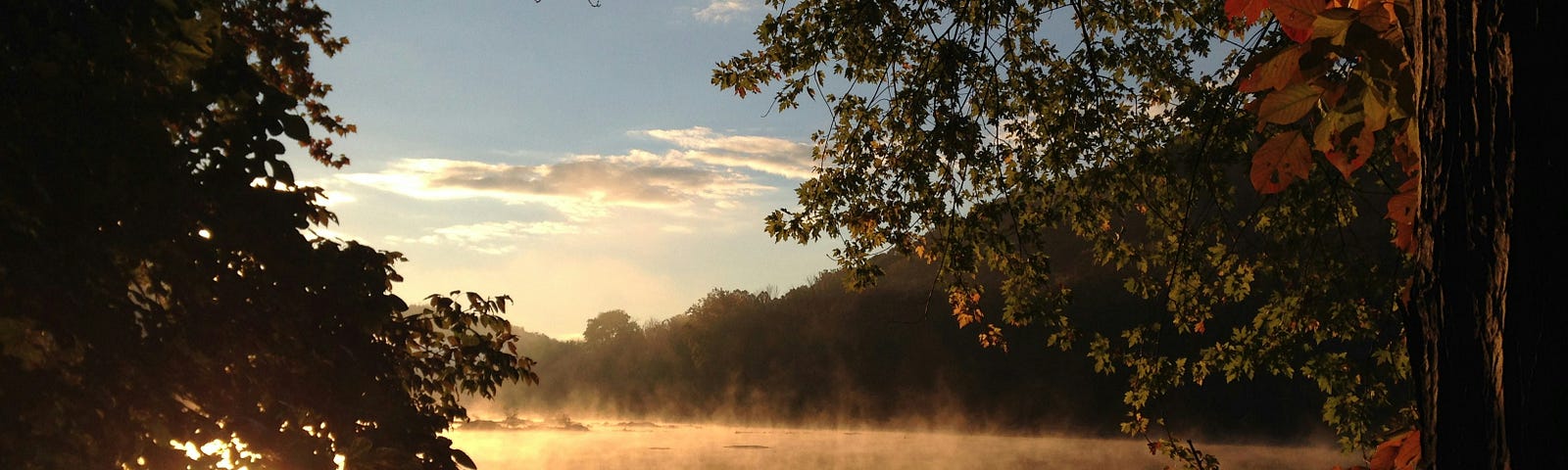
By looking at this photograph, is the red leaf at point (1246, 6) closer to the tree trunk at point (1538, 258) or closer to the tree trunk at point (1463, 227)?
the tree trunk at point (1463, 227)

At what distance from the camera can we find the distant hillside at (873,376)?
27.0 meters

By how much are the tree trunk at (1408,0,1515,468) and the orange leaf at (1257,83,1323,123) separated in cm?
26

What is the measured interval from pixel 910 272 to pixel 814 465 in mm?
20738

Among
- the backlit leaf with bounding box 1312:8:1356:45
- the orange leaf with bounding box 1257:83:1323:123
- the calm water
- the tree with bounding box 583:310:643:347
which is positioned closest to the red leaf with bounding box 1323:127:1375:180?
the orange leaf with bounding box 1257:83:1323:123

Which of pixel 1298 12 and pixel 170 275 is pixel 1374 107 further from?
pixel 170 275

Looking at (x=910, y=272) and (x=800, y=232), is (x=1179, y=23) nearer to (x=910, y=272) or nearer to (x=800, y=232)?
(x=800, y=232)

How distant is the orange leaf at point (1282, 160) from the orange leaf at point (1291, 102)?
0.20ft

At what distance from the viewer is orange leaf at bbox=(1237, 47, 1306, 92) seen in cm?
221

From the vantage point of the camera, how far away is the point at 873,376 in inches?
1160

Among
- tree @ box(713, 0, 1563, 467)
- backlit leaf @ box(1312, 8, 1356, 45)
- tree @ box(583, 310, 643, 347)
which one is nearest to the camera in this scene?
backlit leaf @ box(1312, 8, 1356, 45)

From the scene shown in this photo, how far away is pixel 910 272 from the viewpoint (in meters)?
39.3

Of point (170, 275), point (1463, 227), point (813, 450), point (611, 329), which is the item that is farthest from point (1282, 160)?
point (611, 329)

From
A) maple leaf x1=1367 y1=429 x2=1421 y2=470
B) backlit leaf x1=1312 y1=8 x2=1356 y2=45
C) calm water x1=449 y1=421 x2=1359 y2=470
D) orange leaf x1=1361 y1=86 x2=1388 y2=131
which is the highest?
backlit leaf x1=1312 y1=8 x2=1356 y2=45

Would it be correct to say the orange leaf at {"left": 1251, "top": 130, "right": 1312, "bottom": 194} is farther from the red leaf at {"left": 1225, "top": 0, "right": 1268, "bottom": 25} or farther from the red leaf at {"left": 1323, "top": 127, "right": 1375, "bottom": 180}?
the red leaf at {"left": 1225, "top": 0, "right": 1268, "bottom": 25}
